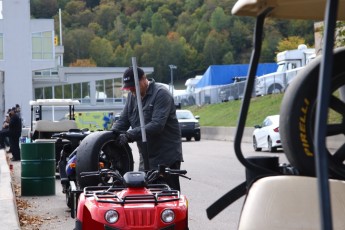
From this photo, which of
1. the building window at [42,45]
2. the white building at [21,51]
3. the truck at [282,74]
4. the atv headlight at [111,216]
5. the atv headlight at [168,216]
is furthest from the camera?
the building window at [42,45]

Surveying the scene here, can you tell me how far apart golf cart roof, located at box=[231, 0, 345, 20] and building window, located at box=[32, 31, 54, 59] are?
72387 millimetres

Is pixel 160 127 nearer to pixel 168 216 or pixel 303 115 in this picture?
pixel 168 216

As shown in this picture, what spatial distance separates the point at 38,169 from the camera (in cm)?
1591

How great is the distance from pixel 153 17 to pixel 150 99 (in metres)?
118

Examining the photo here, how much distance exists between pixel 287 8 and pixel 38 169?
11.9 meters

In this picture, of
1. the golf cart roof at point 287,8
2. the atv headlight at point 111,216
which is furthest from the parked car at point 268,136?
the golf cart roof at point 287,8

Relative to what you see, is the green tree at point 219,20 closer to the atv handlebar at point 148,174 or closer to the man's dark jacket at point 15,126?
the man's dark jacket at point 15,126

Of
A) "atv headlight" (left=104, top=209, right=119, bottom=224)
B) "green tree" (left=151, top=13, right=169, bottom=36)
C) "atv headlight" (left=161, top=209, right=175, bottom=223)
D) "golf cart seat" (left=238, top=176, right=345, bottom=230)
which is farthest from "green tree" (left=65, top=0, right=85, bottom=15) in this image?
"golf cart seat" (left=238, top=176, right=345, bottom=230)

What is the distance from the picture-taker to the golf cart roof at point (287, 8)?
13.4 ft

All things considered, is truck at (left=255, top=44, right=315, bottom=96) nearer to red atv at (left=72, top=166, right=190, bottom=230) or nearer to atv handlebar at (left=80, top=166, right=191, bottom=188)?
atv handlebar at (left=80, top=166, right=191, bottom=188)

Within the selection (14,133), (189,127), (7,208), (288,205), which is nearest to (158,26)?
(189,127)

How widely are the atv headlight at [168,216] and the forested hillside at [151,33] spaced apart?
87.4m

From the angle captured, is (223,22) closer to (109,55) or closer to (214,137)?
(109,55)

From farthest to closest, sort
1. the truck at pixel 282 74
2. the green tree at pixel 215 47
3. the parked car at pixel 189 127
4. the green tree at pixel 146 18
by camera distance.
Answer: the green tree at pixel 146 18 < the green tree at pixel 215 47 < the truck at pixel 282 74 < the parked car at pixel 189 127
